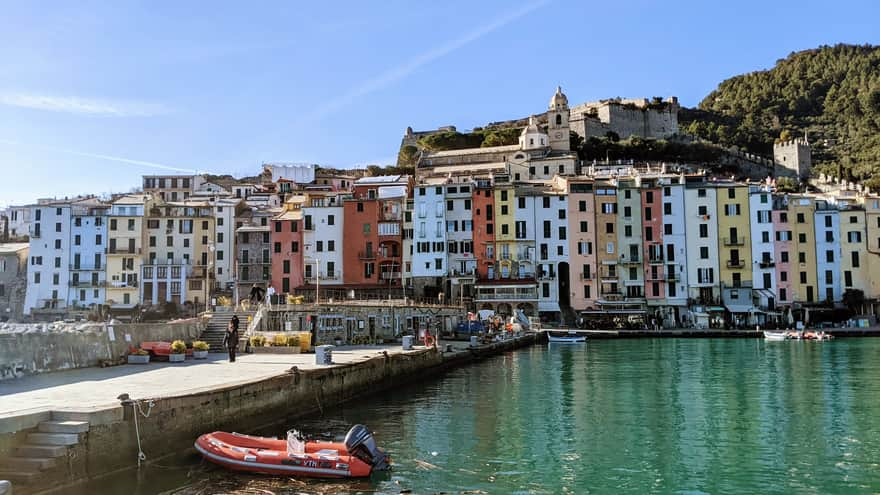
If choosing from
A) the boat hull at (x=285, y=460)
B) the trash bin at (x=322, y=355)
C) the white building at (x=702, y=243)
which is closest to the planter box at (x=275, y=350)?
the trash bin at (x=322, y=355)

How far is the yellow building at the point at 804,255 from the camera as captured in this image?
250 ft

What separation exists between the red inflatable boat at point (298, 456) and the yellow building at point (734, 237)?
66685mm

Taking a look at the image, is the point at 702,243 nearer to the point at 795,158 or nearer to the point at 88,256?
the point at 88,256

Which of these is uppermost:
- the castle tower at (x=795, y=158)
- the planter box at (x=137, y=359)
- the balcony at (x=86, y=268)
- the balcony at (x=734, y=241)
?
the castle tower at (x=795, y=158)

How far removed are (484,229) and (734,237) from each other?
25904mm

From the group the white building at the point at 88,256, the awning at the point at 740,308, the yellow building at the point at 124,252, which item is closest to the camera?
the awning at the point at 740,308

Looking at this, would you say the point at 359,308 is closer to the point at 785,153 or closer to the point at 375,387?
the point at 375,387

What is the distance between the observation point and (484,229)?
7775cm

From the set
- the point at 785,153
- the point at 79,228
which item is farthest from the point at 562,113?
the point at 79,228

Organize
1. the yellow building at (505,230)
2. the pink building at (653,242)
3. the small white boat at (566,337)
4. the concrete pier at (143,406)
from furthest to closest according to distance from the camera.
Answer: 1. the yellow building at (505,230)
2. the pink building at (653,242)
3. the small white boat at (566,337)
4. the concrete pier at (143,406)

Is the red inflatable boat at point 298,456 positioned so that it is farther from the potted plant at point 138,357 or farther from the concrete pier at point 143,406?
the potted plant at point 138,357

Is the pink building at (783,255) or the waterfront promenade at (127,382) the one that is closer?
the waterfront promenade at (127,382)

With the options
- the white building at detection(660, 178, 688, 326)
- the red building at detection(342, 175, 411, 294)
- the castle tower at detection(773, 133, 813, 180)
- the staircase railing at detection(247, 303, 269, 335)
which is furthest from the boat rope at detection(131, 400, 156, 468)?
the castle tower at detection(773, 133, 813, 180)

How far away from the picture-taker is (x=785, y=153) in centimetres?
13275
